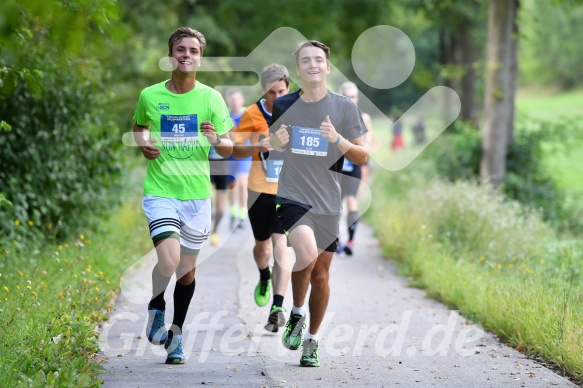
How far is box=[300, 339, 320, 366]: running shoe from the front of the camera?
20.9ft

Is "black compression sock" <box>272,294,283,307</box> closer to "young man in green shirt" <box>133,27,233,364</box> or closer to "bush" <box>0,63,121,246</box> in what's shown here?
"young man in green shirt" <box>133,27,233,364</box>

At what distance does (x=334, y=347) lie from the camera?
7.09 metres

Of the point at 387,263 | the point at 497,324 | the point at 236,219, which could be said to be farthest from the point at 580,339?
the point at 236,219

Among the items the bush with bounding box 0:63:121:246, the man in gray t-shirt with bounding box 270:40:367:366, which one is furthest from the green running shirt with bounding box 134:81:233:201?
the bush with bounding box 0:63:121:246

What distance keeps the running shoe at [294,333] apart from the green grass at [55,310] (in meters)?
1.27

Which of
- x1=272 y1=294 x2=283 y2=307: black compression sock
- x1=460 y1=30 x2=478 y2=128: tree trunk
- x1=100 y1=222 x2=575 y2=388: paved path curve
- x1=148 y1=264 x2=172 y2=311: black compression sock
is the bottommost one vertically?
x1=100 y1=222 x2=575 y2=388: paved path curve

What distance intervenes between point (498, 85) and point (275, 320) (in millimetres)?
9277

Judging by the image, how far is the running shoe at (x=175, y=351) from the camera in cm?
631

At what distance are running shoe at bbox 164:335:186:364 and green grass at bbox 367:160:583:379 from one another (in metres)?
2.47

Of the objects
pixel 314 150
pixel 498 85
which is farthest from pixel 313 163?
pixel 498 85

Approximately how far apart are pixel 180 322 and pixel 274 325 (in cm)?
124

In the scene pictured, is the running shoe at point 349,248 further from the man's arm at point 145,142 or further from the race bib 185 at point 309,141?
the man's arm at point 145,142

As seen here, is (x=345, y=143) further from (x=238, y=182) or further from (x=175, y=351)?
(x=238, y=182)

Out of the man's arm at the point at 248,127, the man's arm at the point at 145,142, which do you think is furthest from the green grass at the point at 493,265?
the man's arm at the point at 145,142
